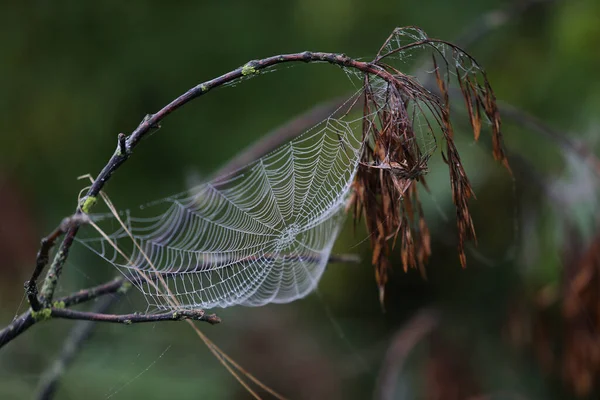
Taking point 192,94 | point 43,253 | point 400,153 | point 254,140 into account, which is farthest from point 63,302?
point 254,140

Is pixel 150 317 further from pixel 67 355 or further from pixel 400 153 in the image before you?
pixel 67 355

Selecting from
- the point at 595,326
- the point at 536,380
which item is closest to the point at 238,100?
the point at 536,380

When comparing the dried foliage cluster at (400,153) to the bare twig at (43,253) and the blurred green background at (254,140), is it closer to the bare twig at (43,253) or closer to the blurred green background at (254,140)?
the bare twig at (43,253)

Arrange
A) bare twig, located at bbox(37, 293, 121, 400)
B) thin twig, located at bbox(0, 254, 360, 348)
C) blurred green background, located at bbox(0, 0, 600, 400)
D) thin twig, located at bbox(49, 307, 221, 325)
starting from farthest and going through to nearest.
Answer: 1. blurred green background, located at bbox(0, 0, 600, 400)
2. bare twig, located at bbox(37, 293, 121, 400)
3. thin twig, located at bbox(0, 254, 360, 348)
4. thin twig, located at bbox(49, 307, 221, 325)

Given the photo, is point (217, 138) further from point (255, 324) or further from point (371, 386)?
point (371, 386)

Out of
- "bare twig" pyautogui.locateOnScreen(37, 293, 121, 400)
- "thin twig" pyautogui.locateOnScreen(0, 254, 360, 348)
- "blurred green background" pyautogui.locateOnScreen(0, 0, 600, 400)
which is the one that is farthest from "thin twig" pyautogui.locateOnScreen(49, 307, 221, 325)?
"blurred green background" pyautogui.locateOnScreen(0, 0, 600, 400)

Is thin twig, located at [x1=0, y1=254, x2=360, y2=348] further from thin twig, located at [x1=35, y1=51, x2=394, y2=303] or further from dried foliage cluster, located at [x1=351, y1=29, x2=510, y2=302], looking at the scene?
dried foliage cluster, located at [x1=351, y1=29, x2=510, y2=302]

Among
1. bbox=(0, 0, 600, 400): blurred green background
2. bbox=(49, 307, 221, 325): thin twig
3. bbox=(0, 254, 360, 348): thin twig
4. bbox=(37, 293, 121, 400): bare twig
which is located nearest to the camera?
bbox=(49, 307, 221, 325): thin twig

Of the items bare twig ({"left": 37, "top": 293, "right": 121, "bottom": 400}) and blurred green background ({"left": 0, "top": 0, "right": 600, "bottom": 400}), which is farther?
blurred green background ({"left": 0, "top": 0, "right": 600, "bottom": 400})

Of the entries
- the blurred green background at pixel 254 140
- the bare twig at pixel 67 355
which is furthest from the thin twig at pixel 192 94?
the blurred green background at pixel 254 140

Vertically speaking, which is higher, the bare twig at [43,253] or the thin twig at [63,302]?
the bare twig at [43,253]
